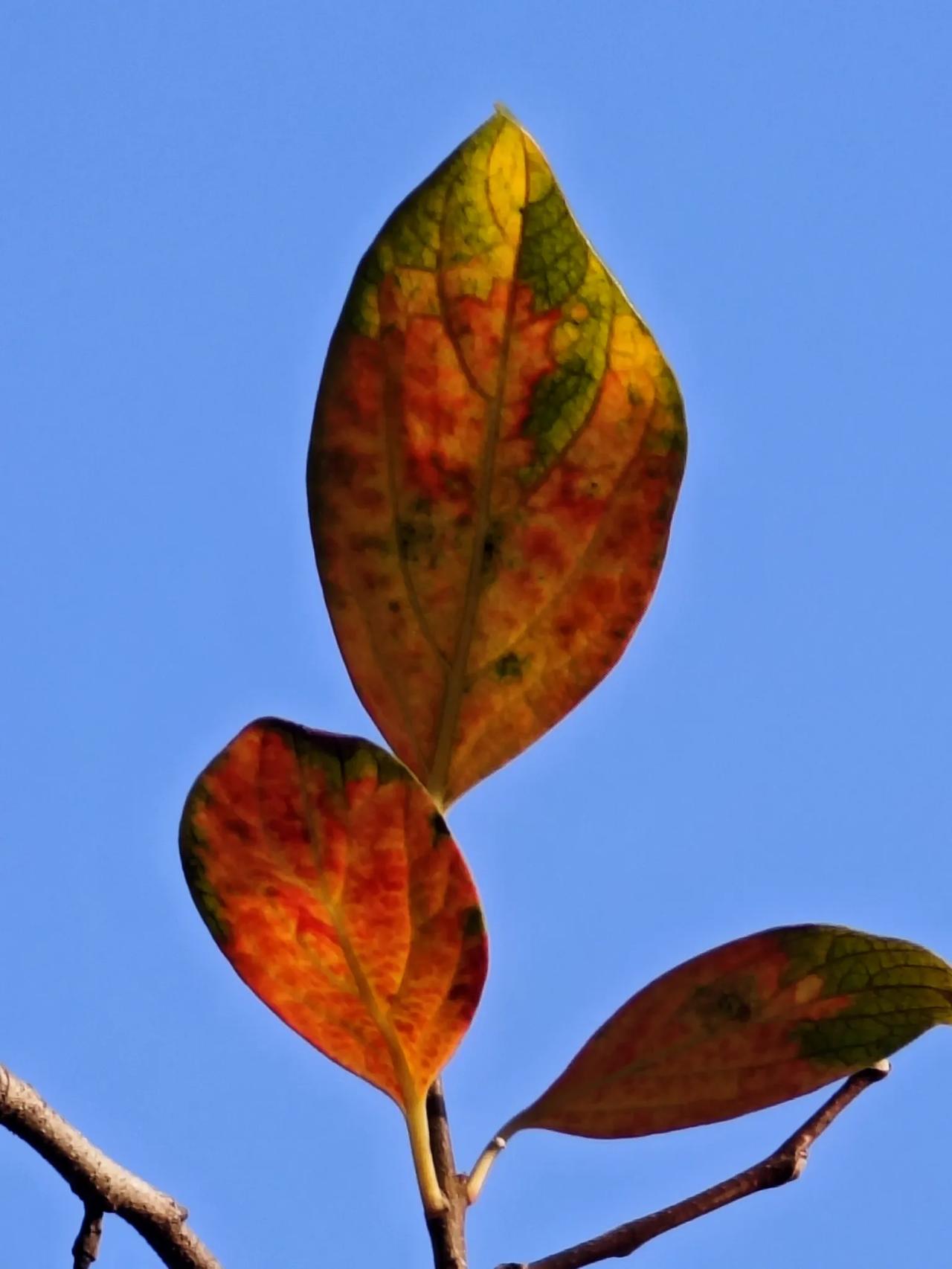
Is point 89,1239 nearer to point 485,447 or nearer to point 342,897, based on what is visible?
point 342,897

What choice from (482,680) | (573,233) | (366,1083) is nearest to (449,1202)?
(366,1083)

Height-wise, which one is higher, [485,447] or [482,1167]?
[485,447]

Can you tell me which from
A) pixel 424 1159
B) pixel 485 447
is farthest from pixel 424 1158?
pixel 485 447

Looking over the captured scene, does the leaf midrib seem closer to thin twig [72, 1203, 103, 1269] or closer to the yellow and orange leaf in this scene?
the yellow and orange leaf

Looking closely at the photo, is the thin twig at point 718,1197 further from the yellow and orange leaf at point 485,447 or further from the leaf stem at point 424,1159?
the yellow and orange leaf at point 485,447

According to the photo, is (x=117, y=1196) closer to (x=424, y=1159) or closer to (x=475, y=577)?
(x=424, y=1159)

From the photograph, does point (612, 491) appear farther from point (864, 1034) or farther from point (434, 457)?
point (864, 1034)

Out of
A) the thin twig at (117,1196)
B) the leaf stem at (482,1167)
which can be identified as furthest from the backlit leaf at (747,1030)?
the thin twig at (117,1196)
